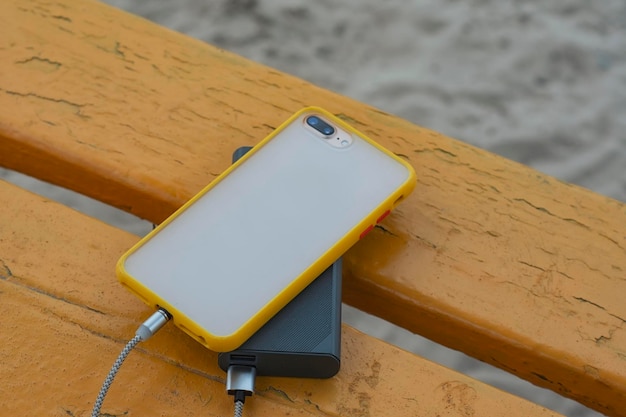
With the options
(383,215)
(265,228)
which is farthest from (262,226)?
(383,215)

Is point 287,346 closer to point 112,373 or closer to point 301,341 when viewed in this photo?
point 301,341

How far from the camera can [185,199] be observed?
2.32 ft

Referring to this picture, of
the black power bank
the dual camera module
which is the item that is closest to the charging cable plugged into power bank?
the black power bank

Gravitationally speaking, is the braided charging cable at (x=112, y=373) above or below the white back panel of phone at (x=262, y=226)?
below

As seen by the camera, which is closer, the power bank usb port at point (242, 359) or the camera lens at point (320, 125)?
the power bank usb port at point (242, 359)

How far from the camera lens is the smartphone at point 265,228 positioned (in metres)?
0.58

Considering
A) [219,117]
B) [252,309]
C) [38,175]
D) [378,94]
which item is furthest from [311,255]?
[378,94]

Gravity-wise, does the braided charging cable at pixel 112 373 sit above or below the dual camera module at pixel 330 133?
below

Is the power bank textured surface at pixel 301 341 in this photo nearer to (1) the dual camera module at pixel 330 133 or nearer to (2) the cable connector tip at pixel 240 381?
(2) the cable connector tip at pixel 240 381

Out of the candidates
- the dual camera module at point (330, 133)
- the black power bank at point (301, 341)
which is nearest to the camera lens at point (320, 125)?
the dual camera module at point (330, 133)

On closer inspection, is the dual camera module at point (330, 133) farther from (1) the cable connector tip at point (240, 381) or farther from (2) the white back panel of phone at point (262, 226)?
(1) the cable connector tip at point (240, 381)

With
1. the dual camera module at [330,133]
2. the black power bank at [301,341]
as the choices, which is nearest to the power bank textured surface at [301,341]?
the black power bank at [301,341]

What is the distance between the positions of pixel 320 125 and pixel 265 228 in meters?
0.13

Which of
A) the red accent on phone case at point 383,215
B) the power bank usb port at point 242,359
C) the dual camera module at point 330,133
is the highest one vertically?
the dual camera module at point 330,133
